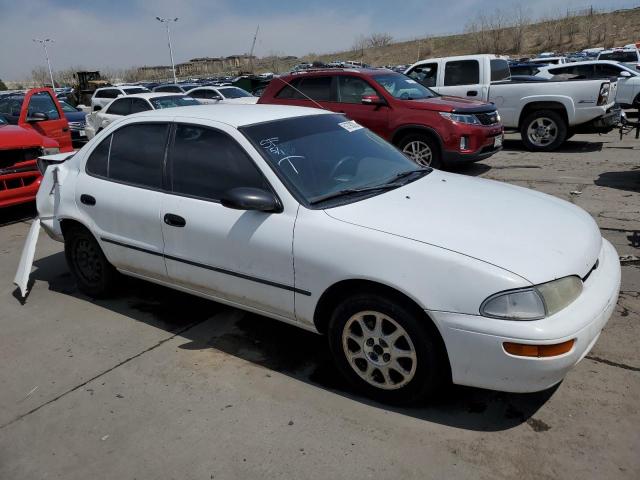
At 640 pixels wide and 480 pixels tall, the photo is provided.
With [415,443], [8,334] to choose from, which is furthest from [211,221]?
[8,334]

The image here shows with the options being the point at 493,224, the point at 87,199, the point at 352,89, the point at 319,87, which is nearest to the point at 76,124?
the point at 319,87

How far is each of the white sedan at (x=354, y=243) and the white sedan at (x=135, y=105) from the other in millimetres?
8699

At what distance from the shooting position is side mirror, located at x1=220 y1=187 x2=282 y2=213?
314cm

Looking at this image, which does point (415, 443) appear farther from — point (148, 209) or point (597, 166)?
point (597, 166)

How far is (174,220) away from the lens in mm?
3652

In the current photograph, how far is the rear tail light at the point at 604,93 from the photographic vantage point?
982 centimetres

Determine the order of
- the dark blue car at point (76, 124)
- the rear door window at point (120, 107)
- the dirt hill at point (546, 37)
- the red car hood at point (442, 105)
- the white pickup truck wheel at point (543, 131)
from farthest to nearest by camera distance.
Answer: the dirt hill at point (546, 37)
the dark blue car at point (76, 124)
the rear door window at point (120, 107)
the white pickup truck wheel at point (543, 131)
the red car hood at point (442, 105)

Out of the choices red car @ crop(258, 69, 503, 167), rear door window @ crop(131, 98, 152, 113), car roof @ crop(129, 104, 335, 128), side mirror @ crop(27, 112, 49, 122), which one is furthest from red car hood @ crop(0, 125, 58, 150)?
rear door window @ crop(131, 98, 152, 113)

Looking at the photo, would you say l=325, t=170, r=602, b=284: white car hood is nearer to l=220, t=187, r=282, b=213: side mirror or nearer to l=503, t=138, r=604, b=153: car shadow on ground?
l=220, t=187, r=282, b=213: side mirror

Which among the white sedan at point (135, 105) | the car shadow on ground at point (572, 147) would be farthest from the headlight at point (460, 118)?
the white sedan at point (135, 105)

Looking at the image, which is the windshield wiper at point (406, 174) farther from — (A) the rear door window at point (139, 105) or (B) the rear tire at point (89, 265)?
(A) the rear door window at point (139, 105)

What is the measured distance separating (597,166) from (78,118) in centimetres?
1348

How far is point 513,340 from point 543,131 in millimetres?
9434

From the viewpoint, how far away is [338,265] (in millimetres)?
2912
